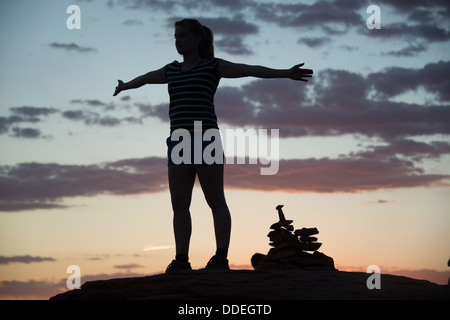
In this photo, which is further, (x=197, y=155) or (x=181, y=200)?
(x=181, y=200)

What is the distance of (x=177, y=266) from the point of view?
894cm

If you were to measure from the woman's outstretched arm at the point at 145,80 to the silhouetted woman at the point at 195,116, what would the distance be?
329 mm

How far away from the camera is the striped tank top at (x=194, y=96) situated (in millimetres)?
8945

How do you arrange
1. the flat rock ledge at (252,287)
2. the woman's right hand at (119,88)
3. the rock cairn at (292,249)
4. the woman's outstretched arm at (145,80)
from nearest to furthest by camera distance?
1. the flat rock ledge at (252,287)
2. the woman's outstretched arm at (145,80)
3. the woman's right hand at (119,88)
4. the rock cairn at (292,249)

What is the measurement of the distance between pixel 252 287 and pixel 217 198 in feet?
6.01

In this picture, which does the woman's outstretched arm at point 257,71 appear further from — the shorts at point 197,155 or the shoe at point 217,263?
the shoe at point 217,263

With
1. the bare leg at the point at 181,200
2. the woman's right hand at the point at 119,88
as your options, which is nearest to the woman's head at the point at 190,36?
the woman's right hand at the point at 119,88

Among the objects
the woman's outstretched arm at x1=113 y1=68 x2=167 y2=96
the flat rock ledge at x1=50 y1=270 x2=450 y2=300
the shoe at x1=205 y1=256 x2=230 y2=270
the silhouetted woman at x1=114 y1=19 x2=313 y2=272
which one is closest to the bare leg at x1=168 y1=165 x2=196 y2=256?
the silhouetted woman at x1=114 y1=19 x2=313 y2=272

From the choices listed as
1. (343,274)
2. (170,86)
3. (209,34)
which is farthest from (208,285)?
(209,34)

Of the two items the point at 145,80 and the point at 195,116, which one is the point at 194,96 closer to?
the point at 195,116

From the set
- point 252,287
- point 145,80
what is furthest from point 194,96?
point 252,287
